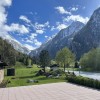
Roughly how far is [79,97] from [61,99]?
2.22 m

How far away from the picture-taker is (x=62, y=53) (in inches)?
3314

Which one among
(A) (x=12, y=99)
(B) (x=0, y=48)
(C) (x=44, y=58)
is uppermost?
(B) (x=0, y=48)

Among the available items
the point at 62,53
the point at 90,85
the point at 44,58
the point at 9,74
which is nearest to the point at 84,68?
the point at 62,53

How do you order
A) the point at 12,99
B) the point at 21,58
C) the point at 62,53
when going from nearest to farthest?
the point at 12,99 → the point at 62,53 → the point at 21,58

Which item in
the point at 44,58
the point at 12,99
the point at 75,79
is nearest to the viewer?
the point at 12,99

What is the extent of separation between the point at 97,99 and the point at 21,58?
147830mm

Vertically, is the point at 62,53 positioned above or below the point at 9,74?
above

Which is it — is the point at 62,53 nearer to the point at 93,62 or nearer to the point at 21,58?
the point at 93,62

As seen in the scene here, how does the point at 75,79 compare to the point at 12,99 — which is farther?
the point at 75,79

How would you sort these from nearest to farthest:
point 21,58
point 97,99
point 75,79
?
point 97,99 → point 75,79 → point 21,58

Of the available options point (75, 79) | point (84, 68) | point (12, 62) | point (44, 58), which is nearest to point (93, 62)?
point (84, 68)

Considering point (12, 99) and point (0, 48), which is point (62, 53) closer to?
point (12, 99)

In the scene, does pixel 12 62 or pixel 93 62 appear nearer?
pixel 93 62

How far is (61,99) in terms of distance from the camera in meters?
23.1
